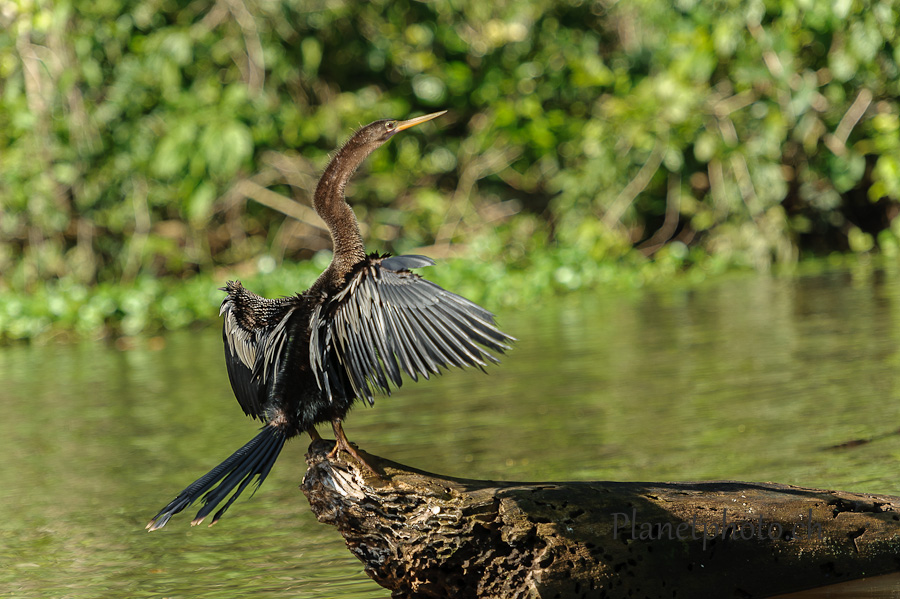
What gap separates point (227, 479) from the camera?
8.86ft

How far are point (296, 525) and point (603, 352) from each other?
3.81m

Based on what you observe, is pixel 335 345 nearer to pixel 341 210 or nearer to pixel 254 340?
pixel 254 340

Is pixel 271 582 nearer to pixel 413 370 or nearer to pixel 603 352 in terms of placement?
pixel 413 370

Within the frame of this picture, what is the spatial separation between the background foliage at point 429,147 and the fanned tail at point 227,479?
7.58 m

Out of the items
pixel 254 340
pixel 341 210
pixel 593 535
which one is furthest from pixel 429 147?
pixel 593 535

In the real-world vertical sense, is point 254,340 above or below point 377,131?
below

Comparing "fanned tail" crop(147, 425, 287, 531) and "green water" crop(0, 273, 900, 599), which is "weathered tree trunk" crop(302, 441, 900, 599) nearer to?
"fanned tail" crop(147, 425, 287, 531)

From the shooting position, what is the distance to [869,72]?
8.67 meters

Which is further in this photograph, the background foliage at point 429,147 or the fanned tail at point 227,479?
the background foliage at point 429,147

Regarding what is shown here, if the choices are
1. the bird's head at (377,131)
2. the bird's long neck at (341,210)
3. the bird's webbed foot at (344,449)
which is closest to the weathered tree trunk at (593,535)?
the bird's webbed foot at (344,449)

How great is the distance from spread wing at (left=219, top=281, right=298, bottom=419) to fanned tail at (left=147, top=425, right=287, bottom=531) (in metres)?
0.22

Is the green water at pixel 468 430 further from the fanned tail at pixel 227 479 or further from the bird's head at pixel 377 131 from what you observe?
the bird's head at pixel 377 131

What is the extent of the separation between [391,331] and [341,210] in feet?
2.63

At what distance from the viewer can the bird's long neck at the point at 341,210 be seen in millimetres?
3217
